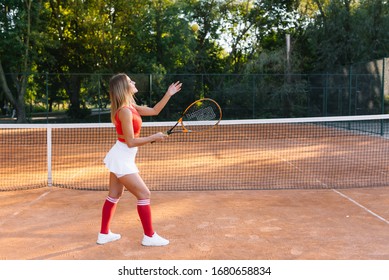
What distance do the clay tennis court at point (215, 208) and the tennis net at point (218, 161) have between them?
26mm

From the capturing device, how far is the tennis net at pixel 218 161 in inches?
296

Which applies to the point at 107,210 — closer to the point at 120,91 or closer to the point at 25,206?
the point at 120,91

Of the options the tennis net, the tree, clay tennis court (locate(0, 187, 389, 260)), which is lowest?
clay tennis court (locate(0, 187, 389, 260))

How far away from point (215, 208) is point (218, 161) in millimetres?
4324

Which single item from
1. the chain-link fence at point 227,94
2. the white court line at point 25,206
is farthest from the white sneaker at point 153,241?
the chain-link fence at point 227,94

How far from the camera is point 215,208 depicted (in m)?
5.84

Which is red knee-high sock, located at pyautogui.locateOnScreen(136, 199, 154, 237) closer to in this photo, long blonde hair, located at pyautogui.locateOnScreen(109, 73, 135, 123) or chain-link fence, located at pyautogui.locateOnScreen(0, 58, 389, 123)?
long blonde hair, located at pyautogui.locateOnScreen(109, 73, 135, 123)

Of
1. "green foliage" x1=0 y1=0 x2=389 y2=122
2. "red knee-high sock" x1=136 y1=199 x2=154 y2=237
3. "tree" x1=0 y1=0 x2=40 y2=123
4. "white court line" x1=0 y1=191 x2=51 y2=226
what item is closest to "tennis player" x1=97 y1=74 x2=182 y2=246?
"red knee-high sock" x1=136 y1=199 x2=154 y2=237

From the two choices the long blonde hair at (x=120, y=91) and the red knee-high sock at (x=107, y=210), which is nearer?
the long blonde hair at (x=120, y=91)

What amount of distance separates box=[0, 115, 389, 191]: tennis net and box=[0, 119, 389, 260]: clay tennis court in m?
0.03

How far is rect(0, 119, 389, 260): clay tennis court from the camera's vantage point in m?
4.27

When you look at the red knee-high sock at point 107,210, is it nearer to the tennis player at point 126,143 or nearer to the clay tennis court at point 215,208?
the tennis player at point 126,143

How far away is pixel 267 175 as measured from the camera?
8.31m
